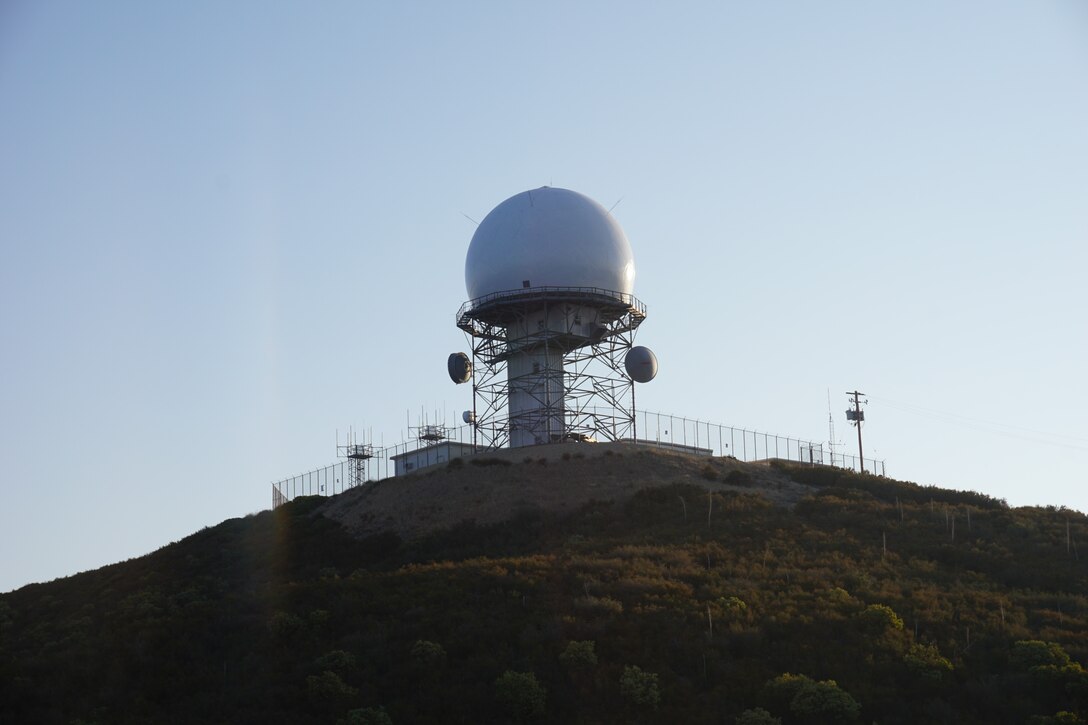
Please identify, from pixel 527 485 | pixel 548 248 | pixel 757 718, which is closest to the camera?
pixel 757 718

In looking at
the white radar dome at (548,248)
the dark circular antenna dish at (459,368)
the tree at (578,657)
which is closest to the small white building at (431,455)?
the dark circular antenna dish at (459,368)

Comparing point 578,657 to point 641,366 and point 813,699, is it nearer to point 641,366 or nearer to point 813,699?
point 813,699

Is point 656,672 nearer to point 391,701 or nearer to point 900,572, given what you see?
point 391,701

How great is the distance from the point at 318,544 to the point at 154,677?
1939 cm

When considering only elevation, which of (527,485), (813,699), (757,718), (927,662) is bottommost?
(757,718)

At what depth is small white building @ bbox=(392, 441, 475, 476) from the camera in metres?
59.8

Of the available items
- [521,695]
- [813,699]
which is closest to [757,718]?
[813,699]

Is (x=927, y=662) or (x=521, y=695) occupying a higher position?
(x=927, y=662)

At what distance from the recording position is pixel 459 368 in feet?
197

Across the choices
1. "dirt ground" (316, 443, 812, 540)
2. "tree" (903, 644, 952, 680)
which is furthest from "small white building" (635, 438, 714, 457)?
"tree" (903, 644, 952, 680)

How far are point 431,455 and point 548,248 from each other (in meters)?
12.2

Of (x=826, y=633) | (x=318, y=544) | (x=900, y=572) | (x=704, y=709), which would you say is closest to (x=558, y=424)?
Answer: (x=318, y=544)

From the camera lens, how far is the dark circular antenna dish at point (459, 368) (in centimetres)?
5997

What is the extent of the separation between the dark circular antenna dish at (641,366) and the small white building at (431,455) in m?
8.89
